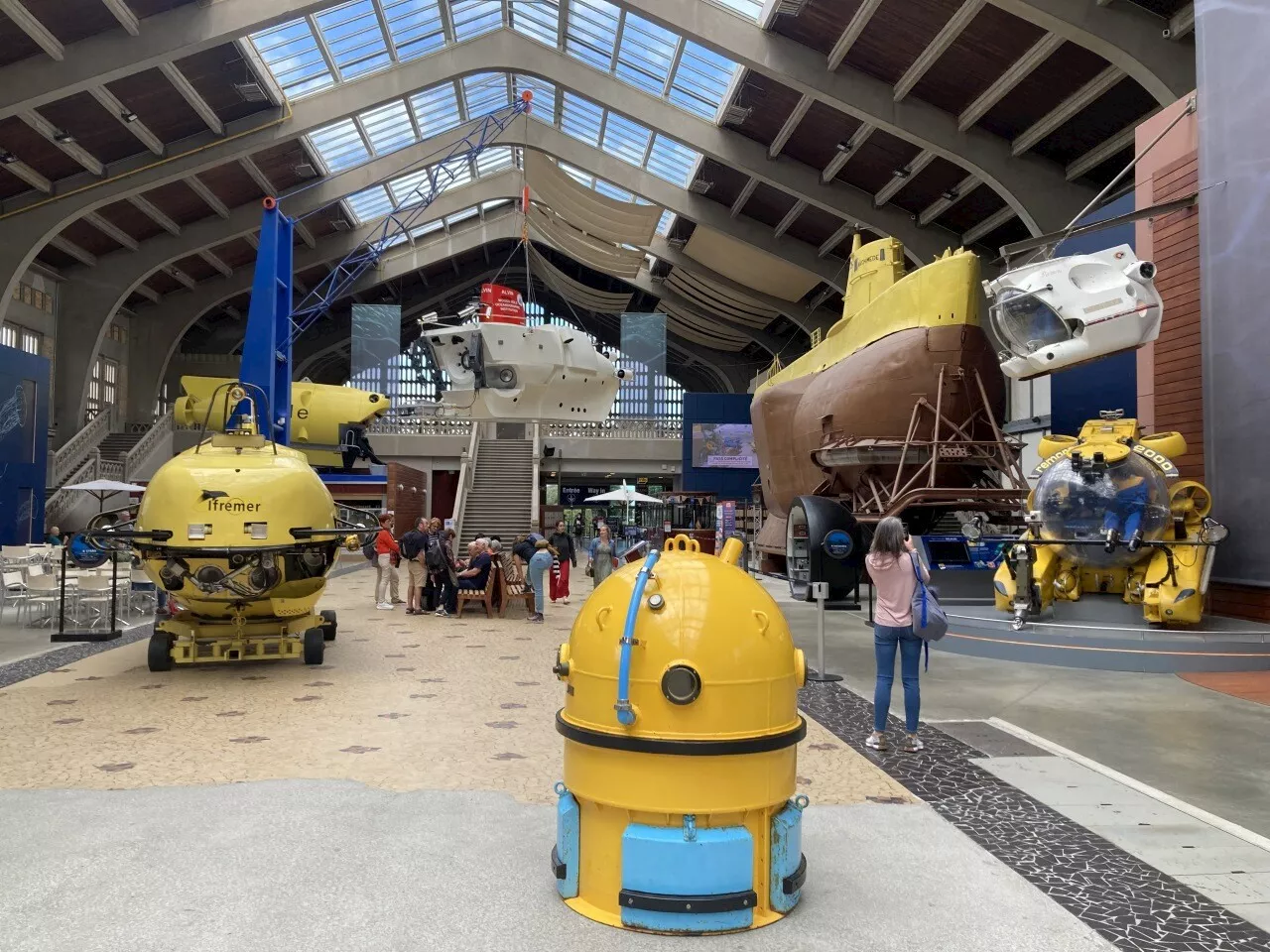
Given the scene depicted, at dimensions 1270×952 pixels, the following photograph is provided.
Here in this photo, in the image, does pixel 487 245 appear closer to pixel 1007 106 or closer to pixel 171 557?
pixel 1007 106

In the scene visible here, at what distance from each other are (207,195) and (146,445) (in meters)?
8.61

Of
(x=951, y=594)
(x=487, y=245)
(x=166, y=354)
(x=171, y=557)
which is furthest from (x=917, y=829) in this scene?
(x=487, y=245)

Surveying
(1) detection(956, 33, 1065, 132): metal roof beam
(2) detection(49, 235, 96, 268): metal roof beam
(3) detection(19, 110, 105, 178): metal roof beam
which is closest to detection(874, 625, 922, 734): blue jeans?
(1) detection(956, 33, 1065, 132): metal roof beam

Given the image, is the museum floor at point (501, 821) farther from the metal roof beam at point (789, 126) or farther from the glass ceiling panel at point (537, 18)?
the glass ceiling panel at point (537, 18)

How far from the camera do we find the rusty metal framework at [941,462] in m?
12.3

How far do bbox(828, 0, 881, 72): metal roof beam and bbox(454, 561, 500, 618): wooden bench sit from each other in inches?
489

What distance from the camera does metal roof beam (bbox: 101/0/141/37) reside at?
1662cm

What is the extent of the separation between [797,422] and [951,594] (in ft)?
16.4

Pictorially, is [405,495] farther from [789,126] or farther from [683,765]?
[683,765]

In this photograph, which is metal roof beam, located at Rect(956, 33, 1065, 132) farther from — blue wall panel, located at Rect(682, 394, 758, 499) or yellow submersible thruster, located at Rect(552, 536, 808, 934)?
yellow submersible thruster, located at Rect(552, 536, 808, 934)

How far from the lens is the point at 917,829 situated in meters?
4.29

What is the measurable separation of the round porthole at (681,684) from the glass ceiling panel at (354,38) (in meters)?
20.9

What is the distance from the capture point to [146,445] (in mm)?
28484

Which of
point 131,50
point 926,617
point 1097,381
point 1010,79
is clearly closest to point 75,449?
point 131,50
